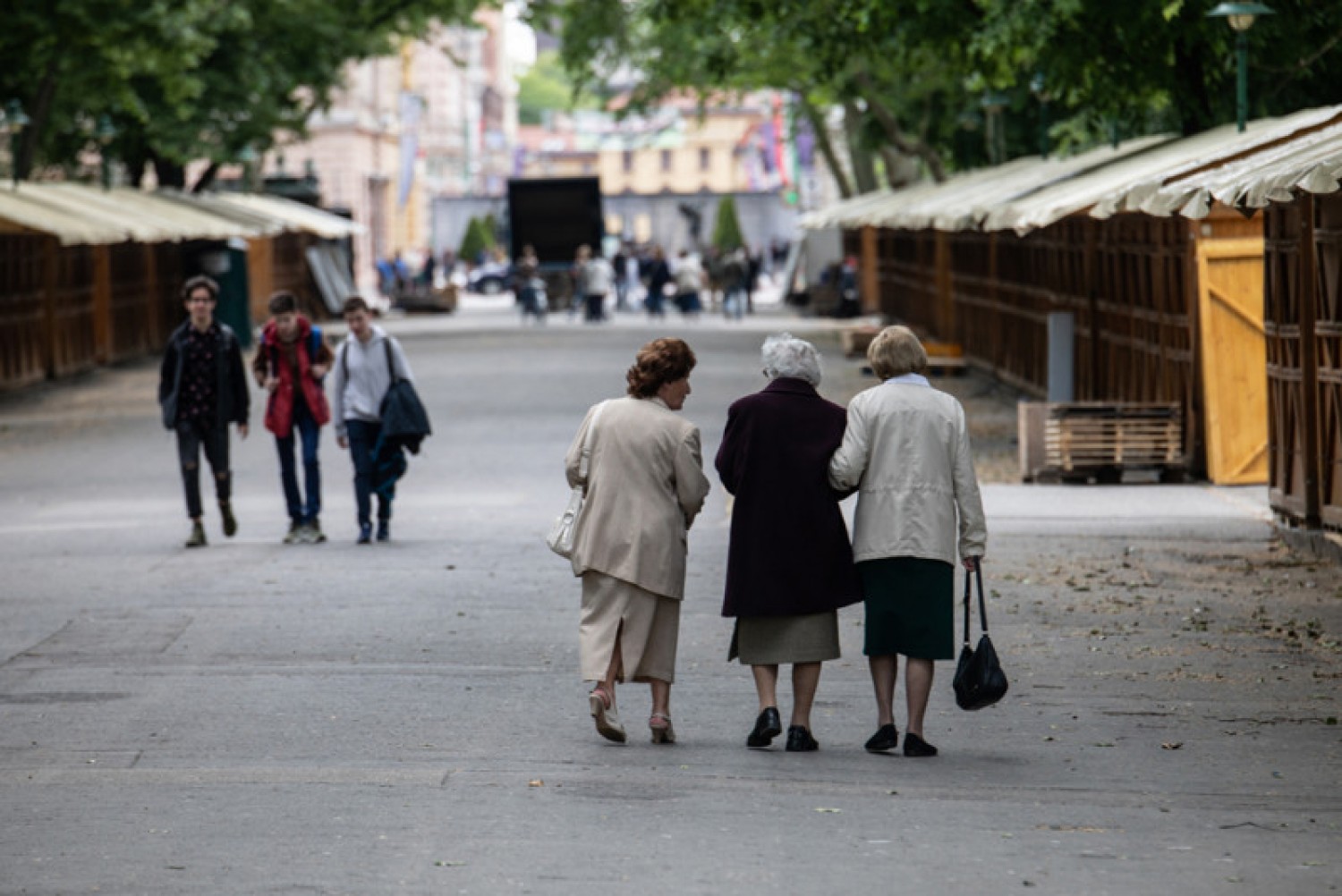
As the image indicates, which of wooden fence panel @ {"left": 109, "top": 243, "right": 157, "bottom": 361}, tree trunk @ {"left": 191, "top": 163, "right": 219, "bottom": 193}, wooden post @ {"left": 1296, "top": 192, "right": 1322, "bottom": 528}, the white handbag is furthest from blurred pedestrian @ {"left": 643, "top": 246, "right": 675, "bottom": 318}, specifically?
the white handbag

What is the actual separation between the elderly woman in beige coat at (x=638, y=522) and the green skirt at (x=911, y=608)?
2.31ft

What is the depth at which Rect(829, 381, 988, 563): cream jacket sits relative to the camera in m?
8.38

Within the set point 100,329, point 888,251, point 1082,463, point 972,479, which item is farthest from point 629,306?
point 972,479

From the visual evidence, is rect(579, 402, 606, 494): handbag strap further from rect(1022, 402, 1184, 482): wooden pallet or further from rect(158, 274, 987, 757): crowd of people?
rect(1022, 402, 1184, 482): wooden pallet

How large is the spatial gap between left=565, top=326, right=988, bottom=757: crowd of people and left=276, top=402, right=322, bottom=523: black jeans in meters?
Result: 6.96

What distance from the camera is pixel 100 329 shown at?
125 feet

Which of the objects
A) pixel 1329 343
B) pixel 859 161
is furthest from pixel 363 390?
pixel 859 161

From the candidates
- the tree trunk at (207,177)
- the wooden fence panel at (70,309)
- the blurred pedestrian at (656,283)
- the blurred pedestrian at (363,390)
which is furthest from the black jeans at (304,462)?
the blurred pedestrian at (656,283)

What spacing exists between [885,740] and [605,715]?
966 mm

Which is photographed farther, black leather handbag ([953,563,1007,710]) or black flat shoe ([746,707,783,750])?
black flat shoe ([746,707,783,750])

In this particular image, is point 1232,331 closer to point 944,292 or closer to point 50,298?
point 50,298

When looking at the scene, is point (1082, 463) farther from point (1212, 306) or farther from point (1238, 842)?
point (1238, 842)

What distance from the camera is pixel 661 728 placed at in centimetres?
871

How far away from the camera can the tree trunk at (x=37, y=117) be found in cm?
3106
